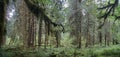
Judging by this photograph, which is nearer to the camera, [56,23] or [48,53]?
[56,23]

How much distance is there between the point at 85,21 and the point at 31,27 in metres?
10.3

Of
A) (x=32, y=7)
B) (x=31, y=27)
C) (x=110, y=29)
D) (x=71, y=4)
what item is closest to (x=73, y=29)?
(x=71, y=4)

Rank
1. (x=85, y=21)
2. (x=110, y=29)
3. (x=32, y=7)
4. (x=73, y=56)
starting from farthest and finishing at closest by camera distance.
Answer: (x=110, y=29), (x=85, y=21), (x=73, y=56), (x=32, y=7)

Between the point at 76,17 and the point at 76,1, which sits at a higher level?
the point at 76,1

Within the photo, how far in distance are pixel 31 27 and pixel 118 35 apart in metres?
32.7

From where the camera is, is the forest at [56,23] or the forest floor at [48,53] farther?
the forest at [56,23]

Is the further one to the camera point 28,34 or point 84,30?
point 84,30

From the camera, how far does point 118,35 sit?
4891cm

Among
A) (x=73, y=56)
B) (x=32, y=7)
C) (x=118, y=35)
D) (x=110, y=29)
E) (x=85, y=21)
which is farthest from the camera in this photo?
(x=118, y=35)

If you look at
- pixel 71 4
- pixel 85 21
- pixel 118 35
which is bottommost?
pixel 118 35

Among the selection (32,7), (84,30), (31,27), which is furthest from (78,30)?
(32,7)

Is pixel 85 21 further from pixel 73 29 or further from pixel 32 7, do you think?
pixel 32 7

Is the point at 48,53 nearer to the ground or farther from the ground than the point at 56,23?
nearer to the ground

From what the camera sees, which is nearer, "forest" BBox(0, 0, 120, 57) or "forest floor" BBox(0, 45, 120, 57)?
"forest floor" BBox(0, 45, 120, 57)
